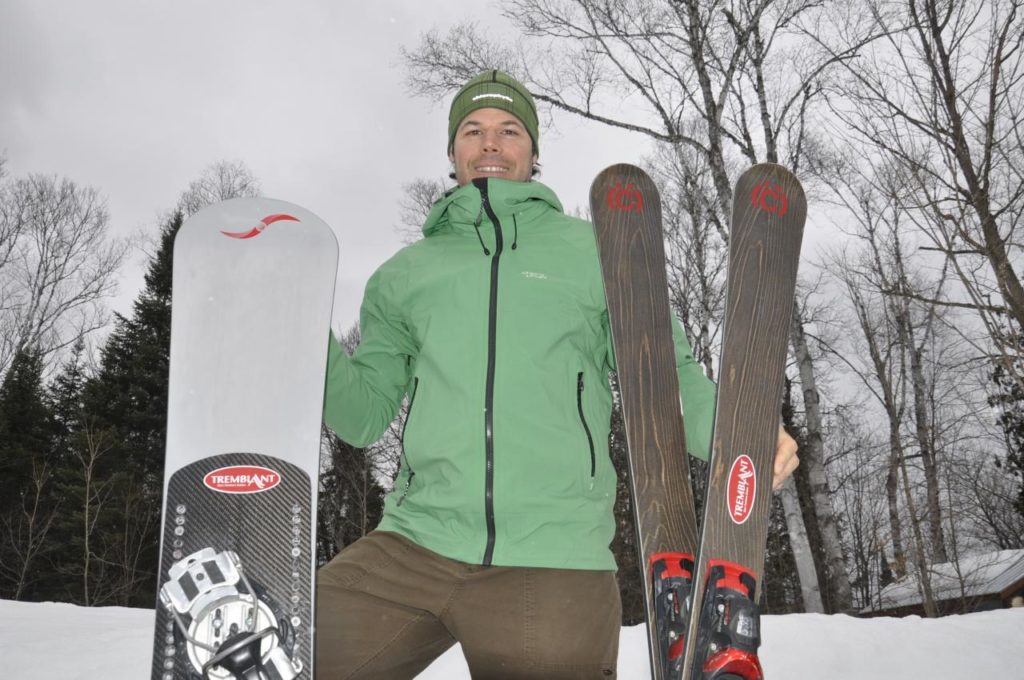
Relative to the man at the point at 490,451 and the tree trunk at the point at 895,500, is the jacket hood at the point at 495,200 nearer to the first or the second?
the man at the point at 490,451

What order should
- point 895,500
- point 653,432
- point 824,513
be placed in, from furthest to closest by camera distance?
point 895,500, point 824,513, point 653,432

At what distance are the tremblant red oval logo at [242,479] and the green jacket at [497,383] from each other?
0.17 m

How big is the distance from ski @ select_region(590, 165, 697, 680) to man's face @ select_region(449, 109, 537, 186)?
238 mm

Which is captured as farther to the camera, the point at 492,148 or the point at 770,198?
the point at 770,198

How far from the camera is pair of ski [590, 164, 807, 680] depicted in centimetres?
129

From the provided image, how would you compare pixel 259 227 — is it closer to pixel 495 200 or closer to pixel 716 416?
pixel 495 200

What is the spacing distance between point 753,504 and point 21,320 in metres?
15.7

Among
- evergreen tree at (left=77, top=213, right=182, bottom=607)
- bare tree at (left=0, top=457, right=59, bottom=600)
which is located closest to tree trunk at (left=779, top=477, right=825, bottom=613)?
evergreen tree at (left=77, top=213, right=182, bottom=607)

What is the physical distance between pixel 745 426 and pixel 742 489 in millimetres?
137

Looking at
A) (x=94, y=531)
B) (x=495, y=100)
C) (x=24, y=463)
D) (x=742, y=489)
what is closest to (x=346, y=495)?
(x=94, y=531)

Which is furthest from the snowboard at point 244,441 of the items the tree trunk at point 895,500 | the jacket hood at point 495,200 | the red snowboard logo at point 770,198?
the tree trunk at point 895,500

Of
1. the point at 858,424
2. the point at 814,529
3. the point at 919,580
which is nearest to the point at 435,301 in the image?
the point at 919,580

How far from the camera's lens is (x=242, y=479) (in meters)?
1.28

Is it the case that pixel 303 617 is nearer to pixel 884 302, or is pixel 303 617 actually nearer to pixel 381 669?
pixel 381 669
